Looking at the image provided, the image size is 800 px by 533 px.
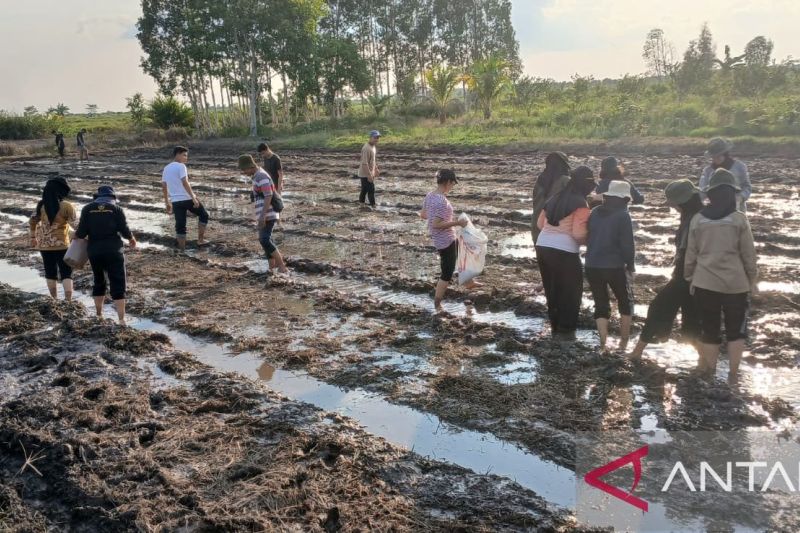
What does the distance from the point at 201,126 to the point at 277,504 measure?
135 feet

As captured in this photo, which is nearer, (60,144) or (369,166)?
(369,166)

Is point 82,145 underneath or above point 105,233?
above

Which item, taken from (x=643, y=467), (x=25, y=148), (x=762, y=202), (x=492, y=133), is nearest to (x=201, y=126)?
(x=25, y=148)

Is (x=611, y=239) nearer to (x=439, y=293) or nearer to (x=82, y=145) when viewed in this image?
(x=439, y=293)

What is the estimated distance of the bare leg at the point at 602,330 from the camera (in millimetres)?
5922

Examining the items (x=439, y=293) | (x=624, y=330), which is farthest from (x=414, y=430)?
(x=439, y=293)

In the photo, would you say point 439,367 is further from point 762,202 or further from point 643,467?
point 762,202

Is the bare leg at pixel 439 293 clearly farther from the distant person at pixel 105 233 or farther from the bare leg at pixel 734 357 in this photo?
the distant person at pixel 105 233

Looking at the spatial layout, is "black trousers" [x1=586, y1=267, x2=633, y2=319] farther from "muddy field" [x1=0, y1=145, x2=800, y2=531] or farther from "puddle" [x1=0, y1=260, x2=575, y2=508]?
"puddle" [x1=0, y1=260, x2=575, y2=508]

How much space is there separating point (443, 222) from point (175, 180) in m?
5.52

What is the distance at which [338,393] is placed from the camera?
5.52m

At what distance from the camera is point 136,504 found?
3.88 m

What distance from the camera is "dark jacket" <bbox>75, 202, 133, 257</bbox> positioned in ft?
22.9

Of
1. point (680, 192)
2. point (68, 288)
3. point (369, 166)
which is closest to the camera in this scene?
point (680, 192)
